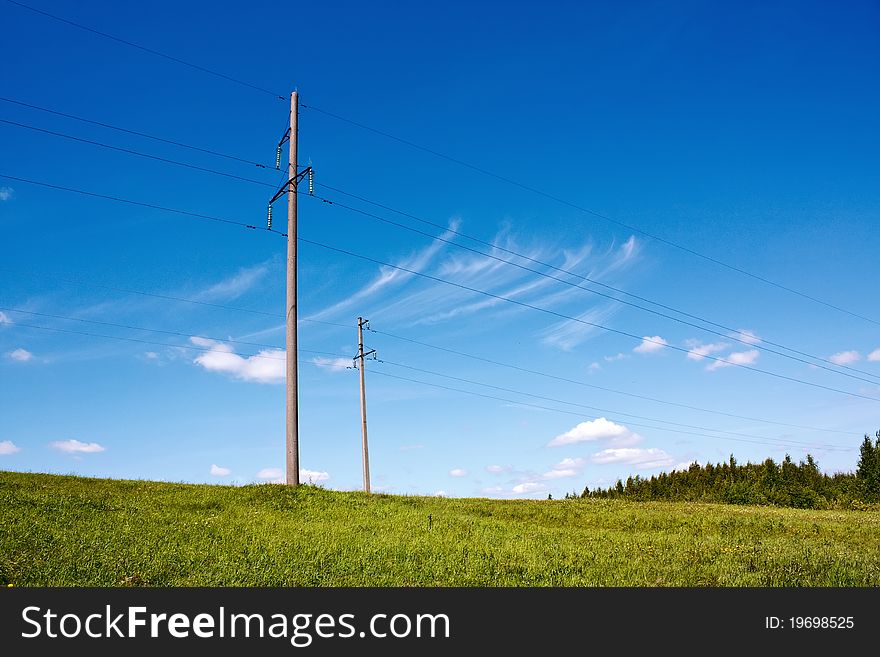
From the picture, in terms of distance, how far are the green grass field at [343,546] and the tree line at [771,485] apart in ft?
99.9

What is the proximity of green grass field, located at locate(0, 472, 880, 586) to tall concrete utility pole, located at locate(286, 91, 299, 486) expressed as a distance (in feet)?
3.72

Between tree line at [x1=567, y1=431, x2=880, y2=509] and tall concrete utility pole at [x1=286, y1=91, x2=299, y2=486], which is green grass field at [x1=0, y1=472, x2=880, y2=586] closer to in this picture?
tall concrete utility pole at [x1=286, y1=91, x2=299, y2=486]

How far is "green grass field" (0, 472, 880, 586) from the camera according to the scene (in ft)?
37.0

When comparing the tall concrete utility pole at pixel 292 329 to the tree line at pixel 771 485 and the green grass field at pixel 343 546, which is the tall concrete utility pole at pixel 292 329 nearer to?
the green grass field at pixel 343 546

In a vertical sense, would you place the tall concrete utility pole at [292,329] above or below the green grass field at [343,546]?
above

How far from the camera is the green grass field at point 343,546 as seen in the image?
37.0 ft

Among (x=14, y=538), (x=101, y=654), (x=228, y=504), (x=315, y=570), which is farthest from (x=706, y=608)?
(x=228, y=504)

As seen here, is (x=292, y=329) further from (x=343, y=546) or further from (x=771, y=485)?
(x=771, y=485)

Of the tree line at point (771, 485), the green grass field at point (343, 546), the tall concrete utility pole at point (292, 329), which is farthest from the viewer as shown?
the tree line at point (771, 485)

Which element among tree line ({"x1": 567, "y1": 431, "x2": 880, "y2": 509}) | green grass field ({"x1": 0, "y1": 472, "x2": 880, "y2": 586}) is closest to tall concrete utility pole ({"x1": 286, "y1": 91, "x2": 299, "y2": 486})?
green grass field ({"x1": 0, "y1": 472, "x2": 880, "y2": 586})

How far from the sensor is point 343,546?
538 inches

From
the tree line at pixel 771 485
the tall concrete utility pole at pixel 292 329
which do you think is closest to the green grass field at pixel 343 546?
the tall concrete utility pole at pixel 292 329

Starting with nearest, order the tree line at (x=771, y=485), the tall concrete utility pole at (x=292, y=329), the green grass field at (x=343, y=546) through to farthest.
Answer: the green grass field at (x=343, y=546) < the tall concrete utility pole at (x=292, y=329) < the tree line at (x=771, y=485)

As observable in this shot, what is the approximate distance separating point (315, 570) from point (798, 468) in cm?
7099
